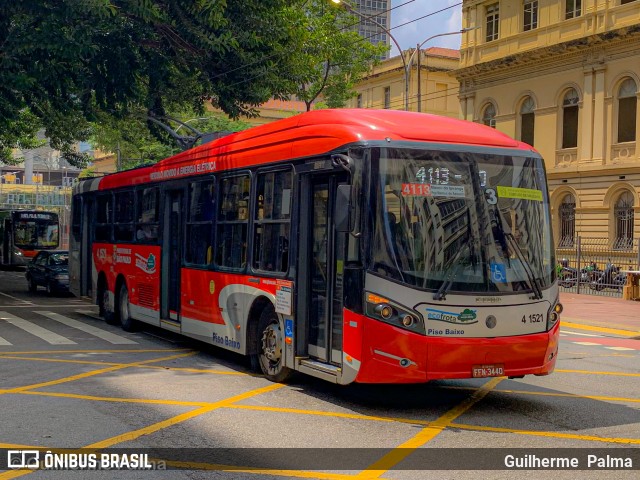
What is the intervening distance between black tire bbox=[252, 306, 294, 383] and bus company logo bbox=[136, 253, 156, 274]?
4.25 m

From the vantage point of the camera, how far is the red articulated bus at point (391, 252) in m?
8.52

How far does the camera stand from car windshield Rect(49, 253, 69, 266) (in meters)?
26.7

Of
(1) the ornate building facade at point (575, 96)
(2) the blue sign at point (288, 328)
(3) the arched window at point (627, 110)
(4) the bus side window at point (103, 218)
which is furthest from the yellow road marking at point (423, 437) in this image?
(3) the arched window at point (627, 110)

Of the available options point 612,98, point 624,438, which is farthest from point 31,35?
point 612,98

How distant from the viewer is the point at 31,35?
17.9 meters

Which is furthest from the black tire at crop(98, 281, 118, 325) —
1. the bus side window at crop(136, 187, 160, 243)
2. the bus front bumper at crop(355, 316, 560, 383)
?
the bus front bumper at crop(355, 316, 560, 383)

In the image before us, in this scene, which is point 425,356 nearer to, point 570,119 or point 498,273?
point 498,273

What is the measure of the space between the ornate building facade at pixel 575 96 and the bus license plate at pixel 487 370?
27524 mm

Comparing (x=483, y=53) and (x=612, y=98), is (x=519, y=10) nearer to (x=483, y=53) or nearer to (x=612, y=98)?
(x=483, y=53)

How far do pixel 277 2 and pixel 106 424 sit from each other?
14.1 m

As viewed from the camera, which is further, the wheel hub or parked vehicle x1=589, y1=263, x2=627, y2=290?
parked vehicle x1=589, y1=263, x2=627, y2=290

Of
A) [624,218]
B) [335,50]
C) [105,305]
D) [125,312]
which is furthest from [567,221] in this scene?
[125,312]

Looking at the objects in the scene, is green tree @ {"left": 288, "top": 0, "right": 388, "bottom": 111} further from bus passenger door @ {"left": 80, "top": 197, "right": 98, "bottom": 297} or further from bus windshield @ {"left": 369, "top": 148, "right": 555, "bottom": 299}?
bus windshield @ {"left": 369, "top": 148, "right": 555, "bottom": 299}

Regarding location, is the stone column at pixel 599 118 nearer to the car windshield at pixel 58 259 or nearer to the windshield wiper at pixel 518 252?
the car windshield at pixel 58 259
